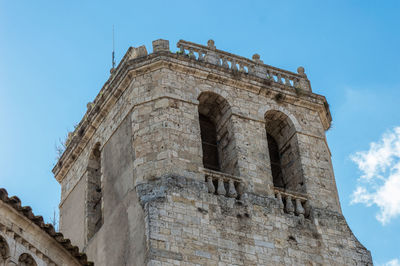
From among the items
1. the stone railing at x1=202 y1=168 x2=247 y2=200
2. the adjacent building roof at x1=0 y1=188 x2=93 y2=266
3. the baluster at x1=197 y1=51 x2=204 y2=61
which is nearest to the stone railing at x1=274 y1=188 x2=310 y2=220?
the stone railing at x1=202 y1=168 x2=247 y2=200

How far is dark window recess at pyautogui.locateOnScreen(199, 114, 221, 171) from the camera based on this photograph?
1747 centimetres

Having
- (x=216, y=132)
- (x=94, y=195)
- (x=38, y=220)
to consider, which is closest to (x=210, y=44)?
(x=216, y=132)

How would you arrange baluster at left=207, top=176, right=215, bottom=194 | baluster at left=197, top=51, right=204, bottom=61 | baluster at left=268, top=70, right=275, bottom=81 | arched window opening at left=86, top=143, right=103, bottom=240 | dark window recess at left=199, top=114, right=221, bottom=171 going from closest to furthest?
baluster at left=207, top=176, right=215, bottom=194 < dark window recess at left=199, top=114, right=221, bottom=171 < arched window opening at left=86, top=143, right=103, bottom=240 < baluster at left=197, top=51, right=204, bottom=61 < baluster at left=268, top=70, right=275, bottom=81

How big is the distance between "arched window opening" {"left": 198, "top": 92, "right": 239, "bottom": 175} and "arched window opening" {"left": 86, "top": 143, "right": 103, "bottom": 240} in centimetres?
232

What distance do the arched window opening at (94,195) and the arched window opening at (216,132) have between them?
232 centimetres

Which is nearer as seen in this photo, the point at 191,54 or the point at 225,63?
the point at 191,54

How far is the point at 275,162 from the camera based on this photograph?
1830 cm

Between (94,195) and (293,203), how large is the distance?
4.22 meters

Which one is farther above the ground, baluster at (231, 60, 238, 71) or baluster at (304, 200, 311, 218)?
baluster at (231, 60, 238, 71)

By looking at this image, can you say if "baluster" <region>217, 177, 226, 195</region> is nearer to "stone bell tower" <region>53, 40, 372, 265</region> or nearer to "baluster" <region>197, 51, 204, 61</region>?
"stone bell tower" <region>53, 40, 372, 265</region>

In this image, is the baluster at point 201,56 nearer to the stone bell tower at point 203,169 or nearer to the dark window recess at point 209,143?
the stone bell tower at point 203,169

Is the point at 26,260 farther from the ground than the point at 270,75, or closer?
closer

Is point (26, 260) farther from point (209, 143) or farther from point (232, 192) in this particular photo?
point (209, 143)

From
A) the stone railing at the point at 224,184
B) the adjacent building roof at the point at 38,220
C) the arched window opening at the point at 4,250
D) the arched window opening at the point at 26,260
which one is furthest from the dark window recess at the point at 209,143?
the arched window opening at the point at 4,250
